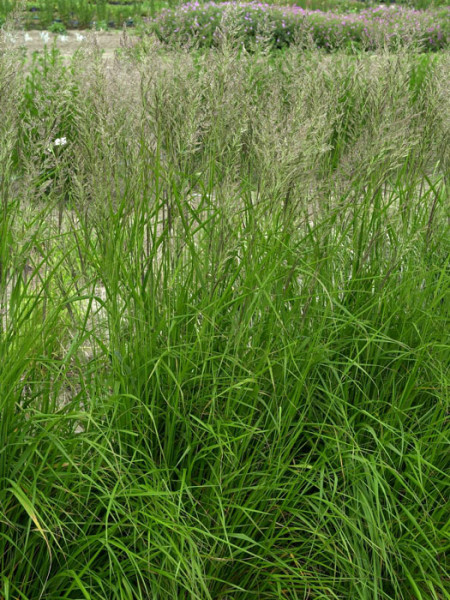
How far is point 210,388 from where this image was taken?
7.48 feet

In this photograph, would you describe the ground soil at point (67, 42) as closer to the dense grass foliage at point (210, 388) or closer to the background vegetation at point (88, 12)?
the background vegetation at point (88, 12)

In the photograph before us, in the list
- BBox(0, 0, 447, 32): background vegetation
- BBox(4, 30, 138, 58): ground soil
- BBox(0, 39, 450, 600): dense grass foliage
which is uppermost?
BBox(0, 0, 447, 32): background vegetation

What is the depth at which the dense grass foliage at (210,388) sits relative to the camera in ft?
6.50

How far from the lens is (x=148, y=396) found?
220 centimetres

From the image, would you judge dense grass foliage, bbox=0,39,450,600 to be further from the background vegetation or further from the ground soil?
the background vegetation

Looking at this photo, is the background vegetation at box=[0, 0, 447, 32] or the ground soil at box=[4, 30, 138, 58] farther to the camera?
the background vegetation at box=[0, 0, 447, 32]

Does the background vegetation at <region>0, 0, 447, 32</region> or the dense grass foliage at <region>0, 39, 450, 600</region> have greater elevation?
the background vegetation at <region>0, 0, 447, 32</region>

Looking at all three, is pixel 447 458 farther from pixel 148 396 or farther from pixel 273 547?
pixel 148 396

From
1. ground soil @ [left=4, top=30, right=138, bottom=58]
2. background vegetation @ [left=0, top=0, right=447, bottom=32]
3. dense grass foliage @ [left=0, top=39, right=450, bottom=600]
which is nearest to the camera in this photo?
dense grass foliage @ [left=0, top=39, right=450, bottom=600]

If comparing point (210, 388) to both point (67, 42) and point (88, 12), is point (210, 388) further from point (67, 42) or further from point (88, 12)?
point (88, 12)

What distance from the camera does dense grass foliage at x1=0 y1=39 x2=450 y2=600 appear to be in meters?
1.98

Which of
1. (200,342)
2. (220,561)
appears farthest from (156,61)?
(220,561)

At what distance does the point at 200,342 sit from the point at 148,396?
0.85 ft

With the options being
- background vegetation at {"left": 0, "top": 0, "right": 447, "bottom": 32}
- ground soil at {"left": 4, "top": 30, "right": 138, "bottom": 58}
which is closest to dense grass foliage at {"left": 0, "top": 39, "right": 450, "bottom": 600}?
ground soil at {"left": 4, "top": 30, "right": 138, "bottom": 58}
